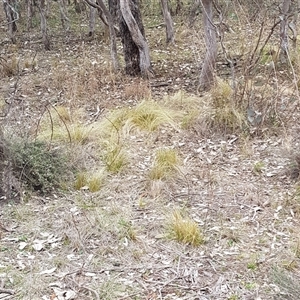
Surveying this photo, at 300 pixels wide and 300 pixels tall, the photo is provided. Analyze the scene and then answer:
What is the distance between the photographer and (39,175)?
11.3 ft

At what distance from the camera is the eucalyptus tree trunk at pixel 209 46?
526 centimetres

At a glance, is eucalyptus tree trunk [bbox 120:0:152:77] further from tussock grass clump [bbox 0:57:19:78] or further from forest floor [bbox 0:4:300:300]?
tussock grass clump [bbox 0:57:19:78]

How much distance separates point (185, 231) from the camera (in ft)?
9.32

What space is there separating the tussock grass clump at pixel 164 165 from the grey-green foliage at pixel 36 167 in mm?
696

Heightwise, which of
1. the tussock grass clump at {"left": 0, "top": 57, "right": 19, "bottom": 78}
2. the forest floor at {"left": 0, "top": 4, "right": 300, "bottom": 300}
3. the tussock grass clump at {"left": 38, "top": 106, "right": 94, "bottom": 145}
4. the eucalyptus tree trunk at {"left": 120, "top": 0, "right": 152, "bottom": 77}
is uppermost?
the eucalyptus tree trunk at {"left": 120, "top": 0, "right": 152, "bottom": 77}

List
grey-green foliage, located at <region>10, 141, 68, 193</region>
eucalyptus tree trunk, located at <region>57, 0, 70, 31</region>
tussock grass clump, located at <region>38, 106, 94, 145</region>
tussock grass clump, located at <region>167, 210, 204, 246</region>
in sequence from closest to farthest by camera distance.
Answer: tussock grass clump, located at <region>167, 210, 204, 246</region>
grey-green foliage, located at <region>10, 141, 68, 193</region>
tussock grass clump, located at <region>38, 106, 94, 145</region>
eucalyptus tree trunk, located at <region>57, 0, 70, 31</region>

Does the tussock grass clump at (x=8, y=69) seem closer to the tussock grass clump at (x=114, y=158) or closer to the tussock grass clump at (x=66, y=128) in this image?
the tussock grass clump at (x=66, y=128)

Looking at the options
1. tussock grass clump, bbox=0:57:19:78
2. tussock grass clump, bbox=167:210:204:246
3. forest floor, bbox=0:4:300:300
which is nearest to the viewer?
forest floor, bbox=0:4:300:300

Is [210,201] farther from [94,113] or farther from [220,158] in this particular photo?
[94,113]

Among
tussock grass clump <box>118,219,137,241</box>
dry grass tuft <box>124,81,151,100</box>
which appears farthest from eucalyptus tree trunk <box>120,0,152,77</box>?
tussock grass clump <box>118,219,137,241</box>

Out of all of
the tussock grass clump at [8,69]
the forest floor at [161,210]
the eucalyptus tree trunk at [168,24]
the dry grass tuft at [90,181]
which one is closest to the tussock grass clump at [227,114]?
the forest floor at [161,210]

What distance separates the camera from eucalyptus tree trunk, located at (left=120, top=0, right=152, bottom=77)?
6168 mm

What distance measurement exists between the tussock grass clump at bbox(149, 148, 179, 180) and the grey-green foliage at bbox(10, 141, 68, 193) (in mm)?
696

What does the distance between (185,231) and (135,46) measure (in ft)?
13.3
